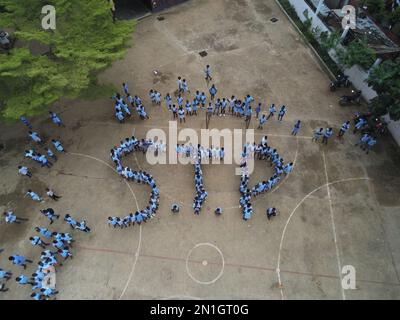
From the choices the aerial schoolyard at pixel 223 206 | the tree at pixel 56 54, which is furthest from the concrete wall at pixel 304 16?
the tree at pixel 56 54

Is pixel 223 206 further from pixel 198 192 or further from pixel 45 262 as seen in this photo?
pixel 45 262

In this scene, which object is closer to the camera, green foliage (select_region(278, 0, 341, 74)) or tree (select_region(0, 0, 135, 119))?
tree (select_region(0, 0, 135, 119))

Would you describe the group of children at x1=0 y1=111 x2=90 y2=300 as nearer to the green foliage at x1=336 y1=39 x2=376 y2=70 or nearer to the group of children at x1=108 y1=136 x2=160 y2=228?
the group of children at x1=108 y1=136 x2=160 y2=228

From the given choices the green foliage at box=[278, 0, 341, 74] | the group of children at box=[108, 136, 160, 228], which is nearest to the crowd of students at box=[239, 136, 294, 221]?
the group of children at box=[108, 136, 160, 228]

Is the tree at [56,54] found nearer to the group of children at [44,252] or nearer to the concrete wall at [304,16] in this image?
the group of children at [44,252]

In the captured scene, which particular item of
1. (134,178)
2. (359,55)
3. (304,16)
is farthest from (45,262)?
(304,16)

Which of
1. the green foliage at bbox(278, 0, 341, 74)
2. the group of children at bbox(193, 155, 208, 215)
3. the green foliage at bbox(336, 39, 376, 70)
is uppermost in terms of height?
the green foliage at bbox(336, 39, 376, 70)
